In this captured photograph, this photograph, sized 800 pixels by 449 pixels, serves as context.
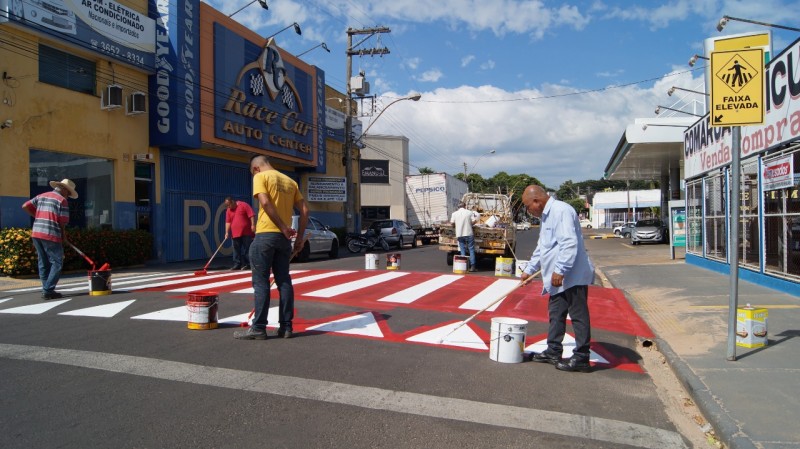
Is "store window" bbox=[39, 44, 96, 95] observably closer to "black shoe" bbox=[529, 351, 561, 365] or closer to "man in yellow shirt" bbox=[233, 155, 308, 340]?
"man in yellow shirt" bbox=[233, 155, 308, 340]

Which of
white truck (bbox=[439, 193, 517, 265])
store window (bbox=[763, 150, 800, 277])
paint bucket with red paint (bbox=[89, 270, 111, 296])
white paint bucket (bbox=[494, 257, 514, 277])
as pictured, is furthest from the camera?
white truck (bbox=[439, 193, 517, 265])

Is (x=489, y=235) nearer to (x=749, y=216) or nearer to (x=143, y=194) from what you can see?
(x=749, y=216)

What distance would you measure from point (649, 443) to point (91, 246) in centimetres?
1464

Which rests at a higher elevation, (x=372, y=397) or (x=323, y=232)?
(x=323, y=232)

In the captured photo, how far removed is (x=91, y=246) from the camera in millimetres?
14648

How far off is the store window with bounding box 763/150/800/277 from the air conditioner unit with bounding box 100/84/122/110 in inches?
641

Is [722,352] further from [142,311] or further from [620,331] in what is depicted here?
[142,311]

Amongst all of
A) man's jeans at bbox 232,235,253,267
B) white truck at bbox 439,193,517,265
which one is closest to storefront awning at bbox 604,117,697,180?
white truck at bbox 439,193,517,265

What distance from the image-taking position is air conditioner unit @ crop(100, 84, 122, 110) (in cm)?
1620

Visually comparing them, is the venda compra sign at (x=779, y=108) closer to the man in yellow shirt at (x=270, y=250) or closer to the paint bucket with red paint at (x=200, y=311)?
the man in yellow shirt at (x=270, y=250)

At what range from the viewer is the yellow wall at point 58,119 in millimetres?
13648

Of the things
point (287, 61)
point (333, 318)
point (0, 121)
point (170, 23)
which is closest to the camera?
point (333, 318)

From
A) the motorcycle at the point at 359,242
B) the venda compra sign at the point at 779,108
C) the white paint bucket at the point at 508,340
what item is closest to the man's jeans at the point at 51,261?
the white paint bucket at the point at 508,340

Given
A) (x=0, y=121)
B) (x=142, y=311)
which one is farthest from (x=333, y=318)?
(x=0, y=121)
